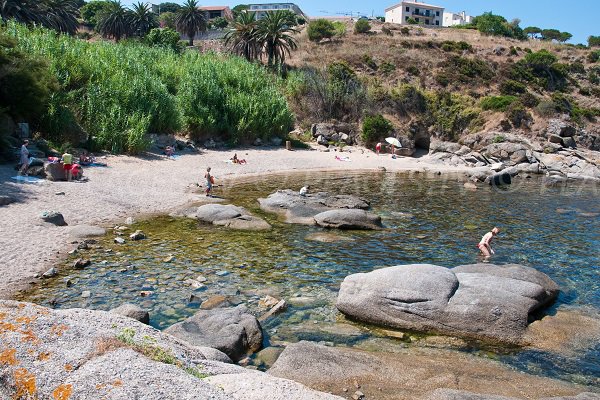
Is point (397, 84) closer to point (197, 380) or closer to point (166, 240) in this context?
point (166, 240)

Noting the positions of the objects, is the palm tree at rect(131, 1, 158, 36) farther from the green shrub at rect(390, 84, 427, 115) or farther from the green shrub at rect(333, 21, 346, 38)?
the green shrub at rect(390, 84, 427, 115)

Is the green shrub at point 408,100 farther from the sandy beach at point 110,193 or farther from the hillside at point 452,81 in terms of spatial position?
the sandy beach at point 110,193

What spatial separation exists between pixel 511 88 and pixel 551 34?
2426 inches

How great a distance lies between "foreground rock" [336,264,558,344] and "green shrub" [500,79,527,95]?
56047 millimetres

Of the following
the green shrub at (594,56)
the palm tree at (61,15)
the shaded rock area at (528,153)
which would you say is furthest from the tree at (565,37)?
the palm tree at (61,15)

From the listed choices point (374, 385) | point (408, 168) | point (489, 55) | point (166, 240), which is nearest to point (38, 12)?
point (408, 168)

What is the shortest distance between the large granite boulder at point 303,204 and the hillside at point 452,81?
2755cm

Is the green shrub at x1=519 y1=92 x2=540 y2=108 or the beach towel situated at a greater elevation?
the green shrub at x1=519 y1=92 x2=540 y2=108

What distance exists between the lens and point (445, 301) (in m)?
11.5

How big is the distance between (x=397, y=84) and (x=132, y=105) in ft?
119

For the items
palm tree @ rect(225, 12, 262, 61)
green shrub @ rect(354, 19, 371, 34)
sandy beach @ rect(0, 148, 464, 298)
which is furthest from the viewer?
green shrub @ rect(354, 19, 371, 34)

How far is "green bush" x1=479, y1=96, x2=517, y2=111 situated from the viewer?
55125 millimetres

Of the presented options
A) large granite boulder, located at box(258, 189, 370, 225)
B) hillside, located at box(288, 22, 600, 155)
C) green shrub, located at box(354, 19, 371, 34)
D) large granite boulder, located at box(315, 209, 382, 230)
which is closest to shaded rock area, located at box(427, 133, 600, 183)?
hillside, located at box(288, 22, 600, 155)

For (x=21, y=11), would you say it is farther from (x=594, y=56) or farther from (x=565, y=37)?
(x=565, y=37)
